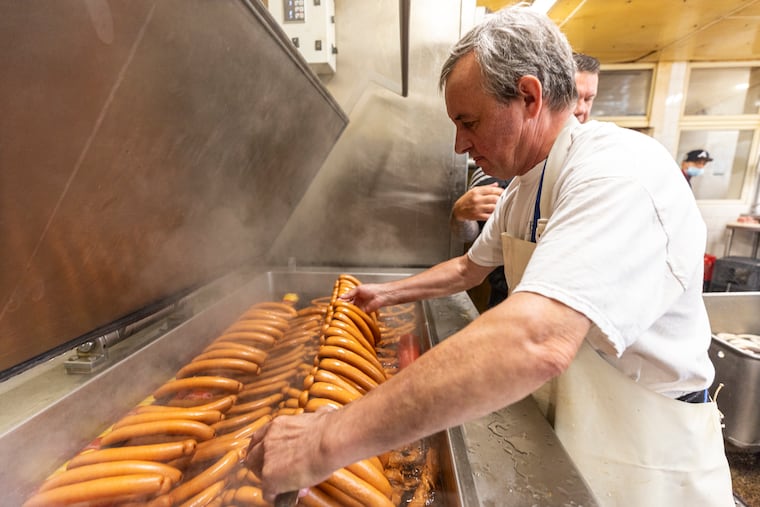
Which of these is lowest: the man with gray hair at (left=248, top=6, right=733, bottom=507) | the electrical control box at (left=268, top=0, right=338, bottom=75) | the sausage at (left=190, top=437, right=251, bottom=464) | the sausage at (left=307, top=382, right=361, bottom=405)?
the sausage at (left=190, top=437, right=251, bottom=464)

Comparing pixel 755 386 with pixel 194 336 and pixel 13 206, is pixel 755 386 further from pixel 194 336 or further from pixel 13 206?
pixel 13 206

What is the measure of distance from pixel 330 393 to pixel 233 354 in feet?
2.25

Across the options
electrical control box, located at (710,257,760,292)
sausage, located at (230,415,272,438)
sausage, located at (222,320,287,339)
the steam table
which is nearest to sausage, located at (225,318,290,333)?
sausage, located at (222,320,287,339)

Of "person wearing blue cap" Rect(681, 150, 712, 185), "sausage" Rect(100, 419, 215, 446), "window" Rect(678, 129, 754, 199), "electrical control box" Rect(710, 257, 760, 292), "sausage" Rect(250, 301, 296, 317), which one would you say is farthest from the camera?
"window" Rect(678, 129, 754, 199)

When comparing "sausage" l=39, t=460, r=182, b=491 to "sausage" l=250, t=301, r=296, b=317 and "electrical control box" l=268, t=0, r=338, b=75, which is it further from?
"electrical control box" l=268, t=0, r=338, b=75

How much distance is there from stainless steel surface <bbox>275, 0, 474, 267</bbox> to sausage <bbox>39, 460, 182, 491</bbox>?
243 centimetres

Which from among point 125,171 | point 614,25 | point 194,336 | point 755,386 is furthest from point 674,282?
point 614,25

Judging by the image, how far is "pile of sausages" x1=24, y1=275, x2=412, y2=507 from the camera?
89 cm

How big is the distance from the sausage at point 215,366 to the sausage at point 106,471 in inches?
21.7

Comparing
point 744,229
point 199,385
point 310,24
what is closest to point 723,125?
point 744,229

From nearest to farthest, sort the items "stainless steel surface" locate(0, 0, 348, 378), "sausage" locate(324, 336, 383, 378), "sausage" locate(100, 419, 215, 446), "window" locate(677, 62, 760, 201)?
"stainless steel surface" locate(0, 0, 348, 378), "sausage" locate(100, 419, 215, 446), "sausage" locate(324, 336, 383, 378), "window" locate(677, 62, 760, 201)

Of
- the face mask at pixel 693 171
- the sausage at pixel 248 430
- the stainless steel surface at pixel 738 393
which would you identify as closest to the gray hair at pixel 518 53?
the sausage at pixel 248 430

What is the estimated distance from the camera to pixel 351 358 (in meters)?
1.38

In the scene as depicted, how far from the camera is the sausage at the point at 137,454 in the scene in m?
0.97
